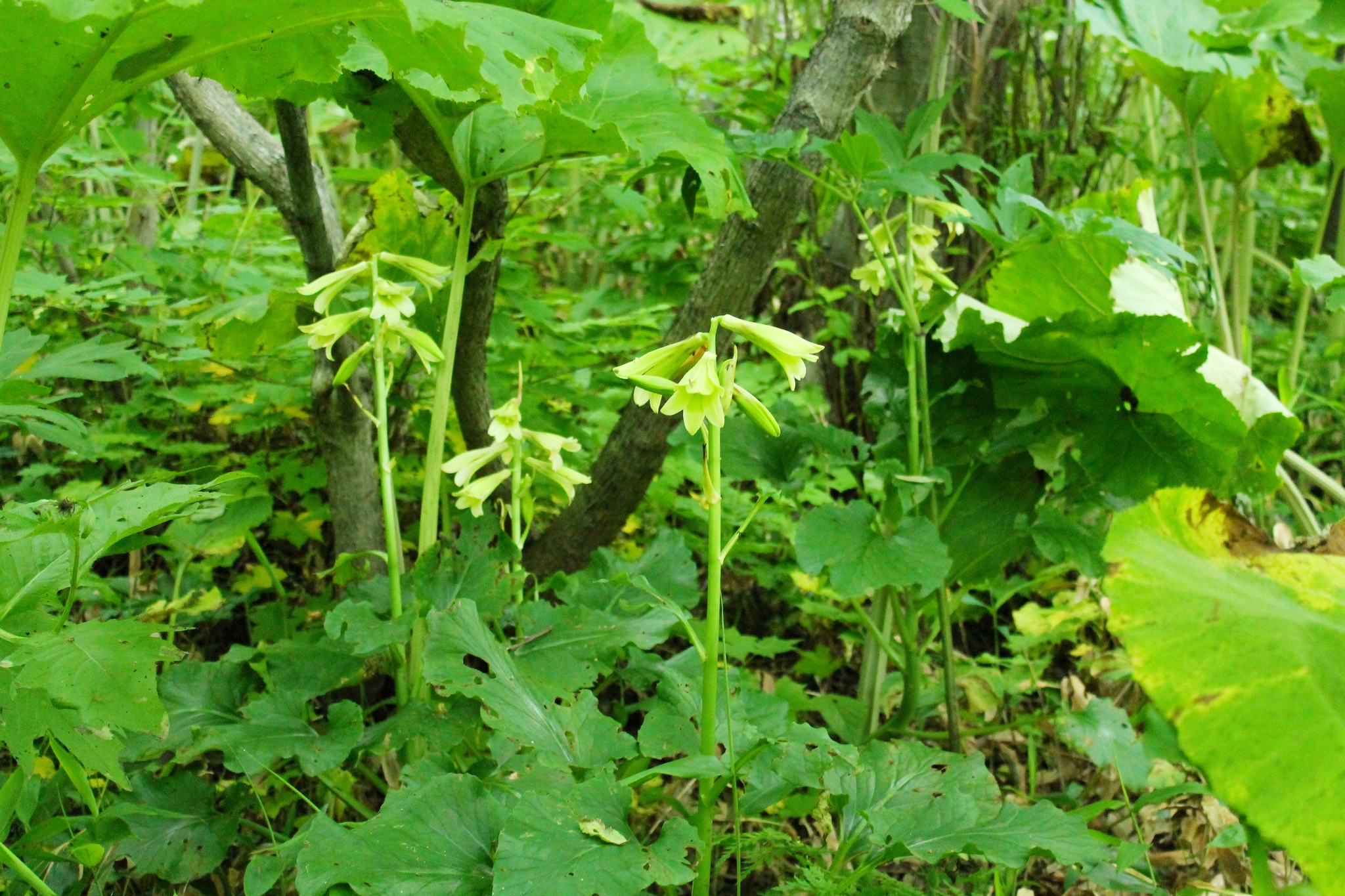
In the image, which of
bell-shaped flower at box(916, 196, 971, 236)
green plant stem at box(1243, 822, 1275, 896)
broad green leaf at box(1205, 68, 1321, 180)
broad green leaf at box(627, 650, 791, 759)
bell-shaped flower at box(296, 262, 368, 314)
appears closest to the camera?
green plant stem at box(1243, 822, 1275, 896)

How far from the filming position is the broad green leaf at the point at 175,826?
1227mm

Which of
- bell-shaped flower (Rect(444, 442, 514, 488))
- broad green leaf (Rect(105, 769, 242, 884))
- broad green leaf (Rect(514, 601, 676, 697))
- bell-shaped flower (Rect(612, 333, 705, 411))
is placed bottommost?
broad green leaf (Rect(105, 769, 242, 884))

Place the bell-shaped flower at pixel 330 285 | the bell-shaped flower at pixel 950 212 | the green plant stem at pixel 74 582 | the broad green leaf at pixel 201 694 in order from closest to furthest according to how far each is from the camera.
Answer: the green plant stem at pixel 74 582 → the broad green leaf at pixel 201 694 → the bell-shaped flower at pixel 330 285 → the bell-shaped flower at pixel 950 212

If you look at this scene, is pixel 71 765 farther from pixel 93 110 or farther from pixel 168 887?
pixel 93 110

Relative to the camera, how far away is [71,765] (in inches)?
45.6

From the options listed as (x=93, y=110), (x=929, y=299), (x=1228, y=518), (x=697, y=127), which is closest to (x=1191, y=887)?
(x=1228, y=518)

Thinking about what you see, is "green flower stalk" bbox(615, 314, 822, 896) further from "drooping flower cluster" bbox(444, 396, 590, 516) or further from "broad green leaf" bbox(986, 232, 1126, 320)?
"broad green leaf" bbox(986, 232, 1126, 320)

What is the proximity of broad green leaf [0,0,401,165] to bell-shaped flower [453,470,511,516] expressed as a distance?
0.68 m

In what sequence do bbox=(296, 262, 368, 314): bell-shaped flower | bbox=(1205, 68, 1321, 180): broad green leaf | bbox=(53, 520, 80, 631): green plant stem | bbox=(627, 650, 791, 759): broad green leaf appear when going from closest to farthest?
1. bbox=(53, 520, 80, 631): green plant stem
2. bbox=(627, 650, 791, 759): broad green leaf
3. bbox=(296, 262, 368, 314): bell-shaped flower
4. bbox=(1205, 68, 1321, 180): broad green leaf

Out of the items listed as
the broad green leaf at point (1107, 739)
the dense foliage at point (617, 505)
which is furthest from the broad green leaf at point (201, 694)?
the broad green leaf at point (1107, 739)

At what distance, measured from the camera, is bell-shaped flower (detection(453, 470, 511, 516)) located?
1450mm

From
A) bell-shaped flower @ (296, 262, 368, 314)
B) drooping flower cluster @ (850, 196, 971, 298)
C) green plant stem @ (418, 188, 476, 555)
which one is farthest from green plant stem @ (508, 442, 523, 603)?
drooping flower cluster @ (850, 196, 971, 298)

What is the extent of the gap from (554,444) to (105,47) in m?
0.78

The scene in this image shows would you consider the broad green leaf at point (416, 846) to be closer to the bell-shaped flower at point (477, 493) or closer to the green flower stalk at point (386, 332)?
the green flower stalk at point (386, 332)
